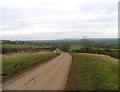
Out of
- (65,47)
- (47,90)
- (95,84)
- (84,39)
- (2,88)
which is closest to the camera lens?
(47,90)

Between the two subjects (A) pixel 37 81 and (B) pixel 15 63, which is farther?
(B) pixel 15 63

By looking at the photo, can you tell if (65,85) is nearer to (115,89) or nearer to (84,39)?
(115,89)

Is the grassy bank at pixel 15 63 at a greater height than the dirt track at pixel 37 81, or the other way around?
the grassy bank at pixel 15 63

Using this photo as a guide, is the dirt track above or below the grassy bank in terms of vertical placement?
below

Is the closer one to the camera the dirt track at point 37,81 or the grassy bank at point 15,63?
the dirt track at point 37,81

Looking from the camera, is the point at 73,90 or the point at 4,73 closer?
the point at 73,90

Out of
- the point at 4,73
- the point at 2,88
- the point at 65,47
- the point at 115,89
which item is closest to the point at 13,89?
the point at 2,88

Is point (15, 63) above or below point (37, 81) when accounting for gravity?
above

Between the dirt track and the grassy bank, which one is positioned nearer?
the dirt track

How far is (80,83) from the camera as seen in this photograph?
15.7m

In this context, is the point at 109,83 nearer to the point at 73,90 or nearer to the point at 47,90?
the point at 73,90

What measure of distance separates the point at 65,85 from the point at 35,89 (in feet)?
6.84

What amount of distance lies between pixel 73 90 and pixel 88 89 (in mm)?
842

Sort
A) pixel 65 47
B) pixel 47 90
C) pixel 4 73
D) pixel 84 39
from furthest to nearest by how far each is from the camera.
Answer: pixel 84 39
pixel 65 47
pixel 4 73
pixel 47 90
